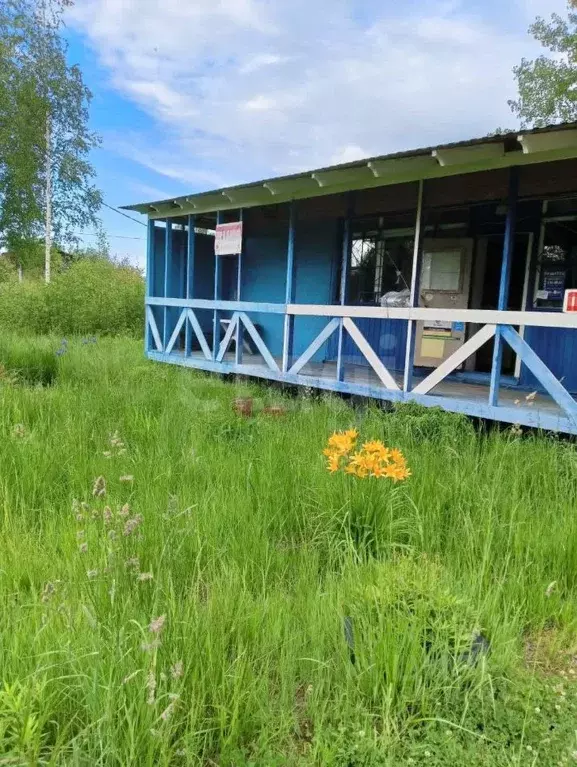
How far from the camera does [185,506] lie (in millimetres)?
3180

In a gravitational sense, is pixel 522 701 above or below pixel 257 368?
below

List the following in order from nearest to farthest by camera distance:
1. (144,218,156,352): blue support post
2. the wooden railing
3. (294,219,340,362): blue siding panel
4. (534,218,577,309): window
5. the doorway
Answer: the wooden railing, (534,218,577,309): window, the doorway, (294,219,340,362): blue siding panel, (144,218,156,352): blue support post

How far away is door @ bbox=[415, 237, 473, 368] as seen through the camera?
296 inches

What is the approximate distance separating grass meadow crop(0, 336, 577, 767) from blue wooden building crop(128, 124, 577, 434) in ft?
5.36

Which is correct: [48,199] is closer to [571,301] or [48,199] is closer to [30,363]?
[30,363]

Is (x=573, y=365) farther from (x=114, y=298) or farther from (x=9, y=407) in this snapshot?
(x=114, y=298)

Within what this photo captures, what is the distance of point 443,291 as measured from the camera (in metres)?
7.75

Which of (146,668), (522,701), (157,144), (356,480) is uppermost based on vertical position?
(157,144)

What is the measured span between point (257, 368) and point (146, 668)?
637 centimetres

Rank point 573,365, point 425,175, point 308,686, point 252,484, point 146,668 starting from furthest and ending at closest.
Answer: point 573,365, point 425,175, point 252,484, point 308,686, point 146,668

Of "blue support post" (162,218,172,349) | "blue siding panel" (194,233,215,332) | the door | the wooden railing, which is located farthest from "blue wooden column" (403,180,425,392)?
"blue siding panel" (194,233,215,332)

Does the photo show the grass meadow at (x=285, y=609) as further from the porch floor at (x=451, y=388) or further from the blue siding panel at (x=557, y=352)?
the blue siding panel at (x=557, y=352)

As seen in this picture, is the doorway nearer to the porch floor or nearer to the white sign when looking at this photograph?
the porch floor

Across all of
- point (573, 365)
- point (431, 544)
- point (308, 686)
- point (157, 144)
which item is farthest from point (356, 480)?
point (157, 144)
